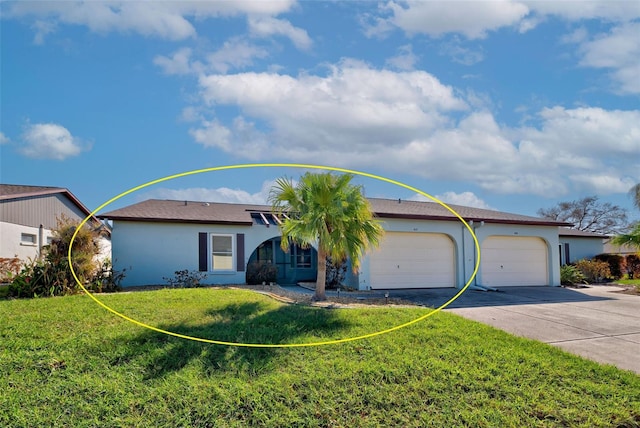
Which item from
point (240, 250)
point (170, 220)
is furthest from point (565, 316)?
point (170, 220)

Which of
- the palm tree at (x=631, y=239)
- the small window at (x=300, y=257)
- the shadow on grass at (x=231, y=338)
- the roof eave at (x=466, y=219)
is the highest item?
the roof eave at (x=466, y=219)

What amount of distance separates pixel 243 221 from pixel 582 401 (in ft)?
39.7

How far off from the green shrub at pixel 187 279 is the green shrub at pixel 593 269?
18.7 m

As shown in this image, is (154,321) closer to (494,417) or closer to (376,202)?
(494,417)

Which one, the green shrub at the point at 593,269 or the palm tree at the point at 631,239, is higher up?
the palm tree at the point at 631,239

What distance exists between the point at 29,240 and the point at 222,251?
8.16 m

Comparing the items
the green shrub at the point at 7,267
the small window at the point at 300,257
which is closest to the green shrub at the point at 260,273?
the small window at the point at 300,257

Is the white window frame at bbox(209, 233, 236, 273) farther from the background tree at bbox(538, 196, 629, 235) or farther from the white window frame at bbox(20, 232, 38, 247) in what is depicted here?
the background tree at bbox(538, 196, 629, 235)

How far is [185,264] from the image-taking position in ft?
51.1

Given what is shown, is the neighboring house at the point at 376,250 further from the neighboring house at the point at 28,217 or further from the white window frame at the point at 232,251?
the neighboring house at the point at 28,217

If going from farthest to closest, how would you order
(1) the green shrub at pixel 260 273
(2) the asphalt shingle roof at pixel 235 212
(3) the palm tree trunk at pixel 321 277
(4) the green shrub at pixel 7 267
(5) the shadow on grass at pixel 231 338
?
(1) the green shrub at pixel 260 273 → (2) the asphalt shingle roof at pixel 235 212 → (4) the green shrub at pixel 7 267 → (3) the palm tree trunk at pixel 321 277 → (5) the shadow on grass at pixel 231 338

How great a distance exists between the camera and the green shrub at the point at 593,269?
2212cm

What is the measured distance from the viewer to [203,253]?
1576cm

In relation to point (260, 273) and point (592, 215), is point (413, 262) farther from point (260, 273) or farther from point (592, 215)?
point (592, 215)
